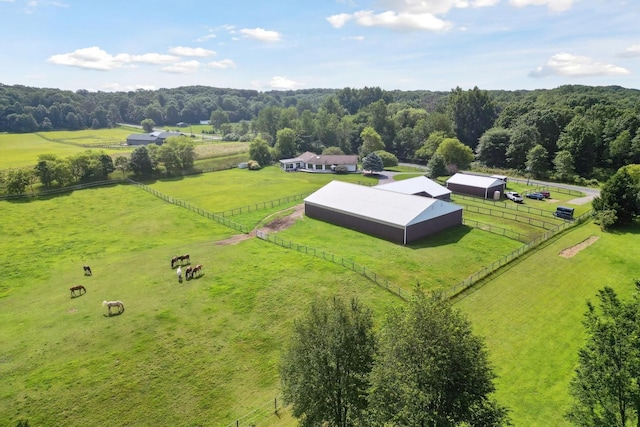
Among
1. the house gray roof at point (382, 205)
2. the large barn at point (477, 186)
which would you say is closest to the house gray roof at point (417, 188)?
the house gray roof at point (382, 205)

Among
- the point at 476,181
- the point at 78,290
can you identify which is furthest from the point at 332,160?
the point at 78,290

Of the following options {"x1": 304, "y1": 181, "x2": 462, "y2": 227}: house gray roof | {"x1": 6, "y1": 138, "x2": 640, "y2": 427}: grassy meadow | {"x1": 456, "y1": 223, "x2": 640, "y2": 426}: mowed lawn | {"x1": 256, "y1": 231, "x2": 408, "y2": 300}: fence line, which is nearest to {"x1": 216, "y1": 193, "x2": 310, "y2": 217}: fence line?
{"x1": 6, "y1": 138, "x2": 640, "y2": 427}: grassy meadow

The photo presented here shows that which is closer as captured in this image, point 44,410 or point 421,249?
point 44,410

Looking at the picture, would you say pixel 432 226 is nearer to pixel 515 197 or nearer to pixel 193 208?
pixel 515 197

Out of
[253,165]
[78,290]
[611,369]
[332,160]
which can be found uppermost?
[611,369]

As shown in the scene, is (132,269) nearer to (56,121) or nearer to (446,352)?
(446,352)

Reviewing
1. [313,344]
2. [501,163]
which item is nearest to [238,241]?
[313,344]
